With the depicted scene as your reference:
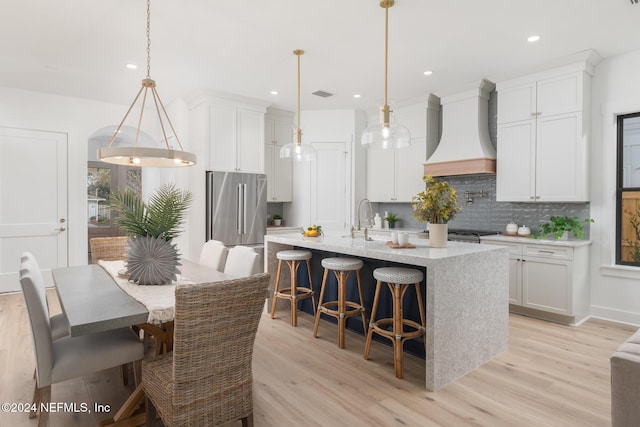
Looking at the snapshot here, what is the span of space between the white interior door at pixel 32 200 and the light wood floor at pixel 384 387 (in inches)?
82.1

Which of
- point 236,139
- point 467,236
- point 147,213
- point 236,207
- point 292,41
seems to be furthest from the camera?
point 236,139

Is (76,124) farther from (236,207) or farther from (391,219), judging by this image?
(391,219)

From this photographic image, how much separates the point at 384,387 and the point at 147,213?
6.45ft

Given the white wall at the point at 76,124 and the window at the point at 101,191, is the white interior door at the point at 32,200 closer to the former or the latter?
the white wall at the point at 76,124

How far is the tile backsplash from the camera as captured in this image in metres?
4.37

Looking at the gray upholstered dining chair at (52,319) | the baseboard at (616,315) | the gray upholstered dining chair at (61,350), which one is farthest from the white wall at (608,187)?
the gray upholstered dining chair at (52,319)

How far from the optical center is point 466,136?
4840mm

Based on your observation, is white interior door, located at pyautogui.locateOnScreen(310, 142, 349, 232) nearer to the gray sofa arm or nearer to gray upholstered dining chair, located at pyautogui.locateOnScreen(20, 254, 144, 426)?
gray upholstered dining chair, located at pyautogui.locateOnScreen(20, 254, 144, 426)

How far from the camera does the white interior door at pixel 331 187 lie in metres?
5.99

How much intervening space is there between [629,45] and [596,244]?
2.04 meters

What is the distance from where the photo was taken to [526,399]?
2414 millimetres

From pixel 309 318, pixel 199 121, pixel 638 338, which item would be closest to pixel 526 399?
pixel 638 338

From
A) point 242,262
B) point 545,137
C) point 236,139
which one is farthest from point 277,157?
point 545,137

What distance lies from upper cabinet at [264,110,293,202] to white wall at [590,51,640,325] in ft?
13.5
